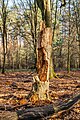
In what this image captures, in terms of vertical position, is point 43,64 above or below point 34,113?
above

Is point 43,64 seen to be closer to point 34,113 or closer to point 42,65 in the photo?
point 42,65

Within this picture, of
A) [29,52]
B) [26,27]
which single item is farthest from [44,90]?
[29,52]

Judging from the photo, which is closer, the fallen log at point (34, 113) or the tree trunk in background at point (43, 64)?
the fallen log at point (34, 113)

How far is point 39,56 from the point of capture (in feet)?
27.9

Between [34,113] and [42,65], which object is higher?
[42,65]

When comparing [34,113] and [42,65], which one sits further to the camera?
[42,65]

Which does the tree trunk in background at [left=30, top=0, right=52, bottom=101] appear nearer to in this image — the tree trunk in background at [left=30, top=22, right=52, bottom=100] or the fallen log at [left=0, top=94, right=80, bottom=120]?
the tree trunk in background at [left=30, top=22, right=52, bottom=100]

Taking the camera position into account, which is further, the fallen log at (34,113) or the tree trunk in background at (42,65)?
the tree trunk in background at (42,65)

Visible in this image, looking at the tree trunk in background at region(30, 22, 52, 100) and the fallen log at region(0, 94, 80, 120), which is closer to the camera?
the fallen log at region(0, 94, 80, 120)

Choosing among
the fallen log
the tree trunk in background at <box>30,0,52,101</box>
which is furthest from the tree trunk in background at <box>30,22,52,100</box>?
the fallen log

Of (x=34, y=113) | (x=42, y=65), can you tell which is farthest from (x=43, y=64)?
(x=34, y=113)

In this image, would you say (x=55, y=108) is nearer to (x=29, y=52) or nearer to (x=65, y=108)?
(x=65, y=108)

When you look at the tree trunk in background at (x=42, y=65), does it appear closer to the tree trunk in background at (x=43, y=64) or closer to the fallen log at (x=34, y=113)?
the tree trunk in background at (x=43, y=64)

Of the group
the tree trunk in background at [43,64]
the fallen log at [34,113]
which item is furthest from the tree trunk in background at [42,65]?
the fallen log at [34,113]
